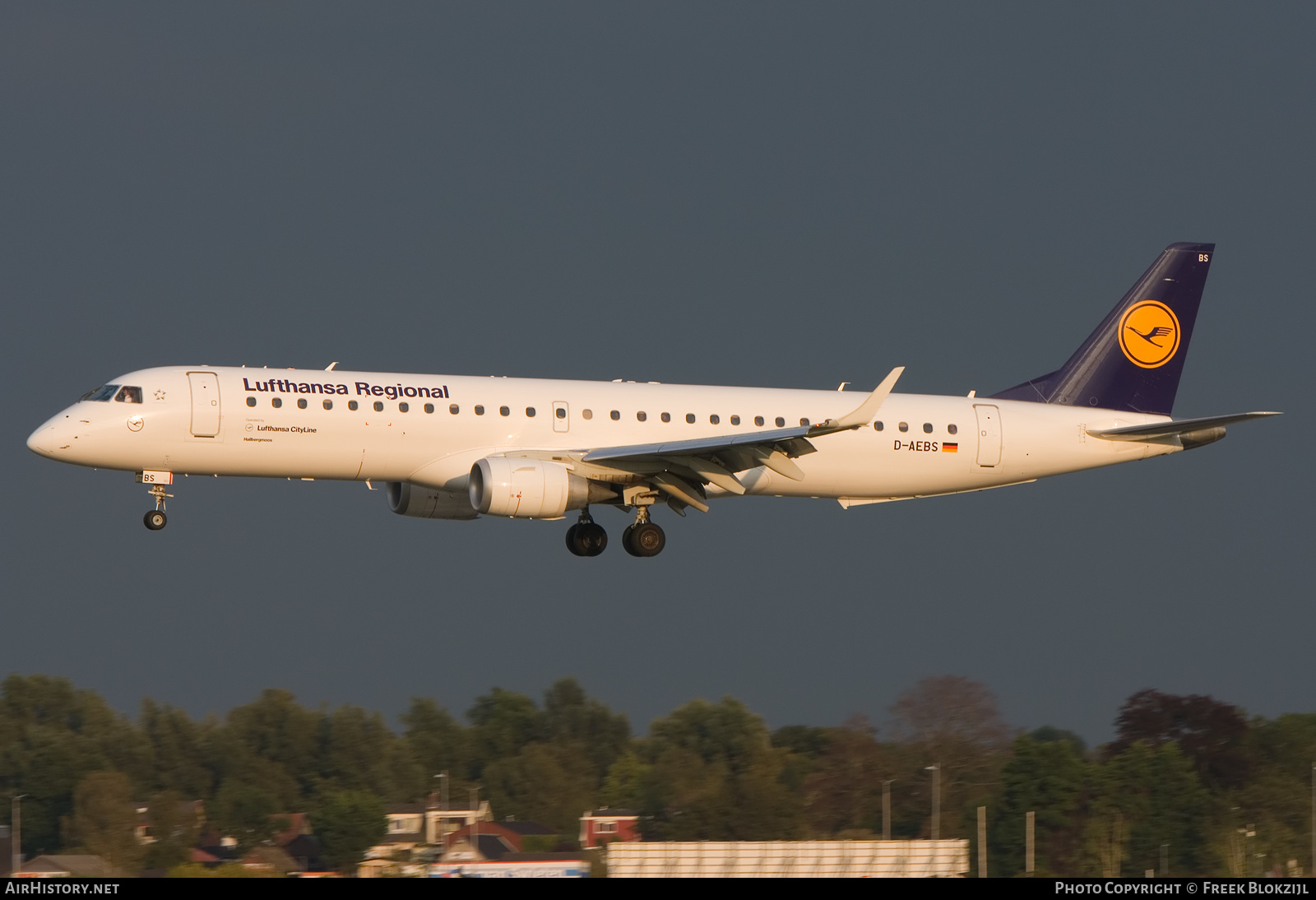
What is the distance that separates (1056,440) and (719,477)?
1045 centimetres

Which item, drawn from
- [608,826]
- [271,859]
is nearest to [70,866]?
[271,859]

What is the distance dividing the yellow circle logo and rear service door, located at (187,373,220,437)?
2544cm

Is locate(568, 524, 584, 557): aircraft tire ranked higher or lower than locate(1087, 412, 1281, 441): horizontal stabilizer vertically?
lower

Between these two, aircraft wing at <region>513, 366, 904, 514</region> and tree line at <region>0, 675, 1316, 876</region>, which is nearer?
aircraft wing at <region>513, 366, 904, 514</region>

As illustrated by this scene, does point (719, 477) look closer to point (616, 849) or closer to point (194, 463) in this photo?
point (616, 849)

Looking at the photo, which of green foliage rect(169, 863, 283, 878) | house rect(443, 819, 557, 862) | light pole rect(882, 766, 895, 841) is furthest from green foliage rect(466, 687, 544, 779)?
green foliage rect(169, 863, 283, 878)

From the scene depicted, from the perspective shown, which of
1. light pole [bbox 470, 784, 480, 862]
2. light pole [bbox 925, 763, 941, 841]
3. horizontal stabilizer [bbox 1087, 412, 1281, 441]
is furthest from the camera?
light pole [bbox 470, 784, 480, 862]

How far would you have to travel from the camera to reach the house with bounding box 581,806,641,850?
5941 centimetres

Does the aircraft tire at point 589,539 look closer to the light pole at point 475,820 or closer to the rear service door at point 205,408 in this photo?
the rear service door at point 205,408

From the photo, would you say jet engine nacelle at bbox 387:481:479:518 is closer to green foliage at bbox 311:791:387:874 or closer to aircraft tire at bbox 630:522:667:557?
aircraft tire at bbox 630:522:667:557

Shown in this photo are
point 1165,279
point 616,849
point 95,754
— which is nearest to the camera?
point 616,849

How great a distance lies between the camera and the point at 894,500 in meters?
47.2

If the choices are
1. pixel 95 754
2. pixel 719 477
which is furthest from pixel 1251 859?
pixel 95 754
